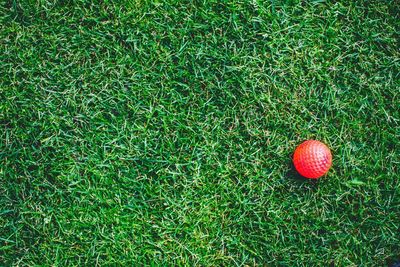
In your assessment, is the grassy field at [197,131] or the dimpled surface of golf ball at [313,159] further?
the grassy field at [197,131]

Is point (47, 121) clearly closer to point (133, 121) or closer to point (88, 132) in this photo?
point (88, 132)

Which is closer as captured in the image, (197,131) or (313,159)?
(313,159)

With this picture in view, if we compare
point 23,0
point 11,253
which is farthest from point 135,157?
point 23,0

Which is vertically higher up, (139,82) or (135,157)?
(139,82)
